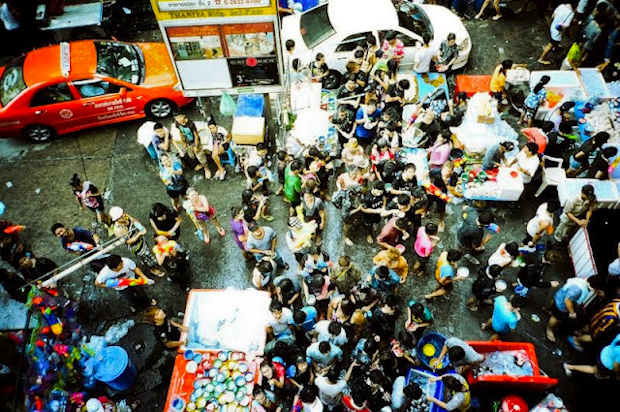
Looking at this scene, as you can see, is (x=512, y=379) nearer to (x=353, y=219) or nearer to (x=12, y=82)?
(x=353, y=219)

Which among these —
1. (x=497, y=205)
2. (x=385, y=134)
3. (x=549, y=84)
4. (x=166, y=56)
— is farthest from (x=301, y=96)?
(x=549, y=84)

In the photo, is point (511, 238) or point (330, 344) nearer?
point (330, 344)

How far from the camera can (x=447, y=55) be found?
10.0 metres

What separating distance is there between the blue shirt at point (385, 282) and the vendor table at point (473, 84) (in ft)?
16.4

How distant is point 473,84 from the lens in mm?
9992

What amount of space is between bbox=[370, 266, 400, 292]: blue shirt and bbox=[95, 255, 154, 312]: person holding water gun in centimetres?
335

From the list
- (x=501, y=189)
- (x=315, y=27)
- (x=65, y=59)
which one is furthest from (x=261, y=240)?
(x=65, y=59)

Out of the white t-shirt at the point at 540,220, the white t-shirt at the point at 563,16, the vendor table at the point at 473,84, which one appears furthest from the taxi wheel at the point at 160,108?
the white t-shirt at the point at 563,16

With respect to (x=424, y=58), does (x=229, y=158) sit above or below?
below

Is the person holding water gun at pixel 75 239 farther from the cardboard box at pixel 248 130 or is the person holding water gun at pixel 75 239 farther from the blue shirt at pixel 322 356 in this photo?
the blue shirt at pixel 322 356

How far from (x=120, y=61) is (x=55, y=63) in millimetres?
1193

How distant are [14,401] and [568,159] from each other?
9785mm

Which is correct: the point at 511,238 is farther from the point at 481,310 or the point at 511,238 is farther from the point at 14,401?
the point at 14,401

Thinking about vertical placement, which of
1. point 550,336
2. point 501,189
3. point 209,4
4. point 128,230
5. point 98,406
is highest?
point 209,4
